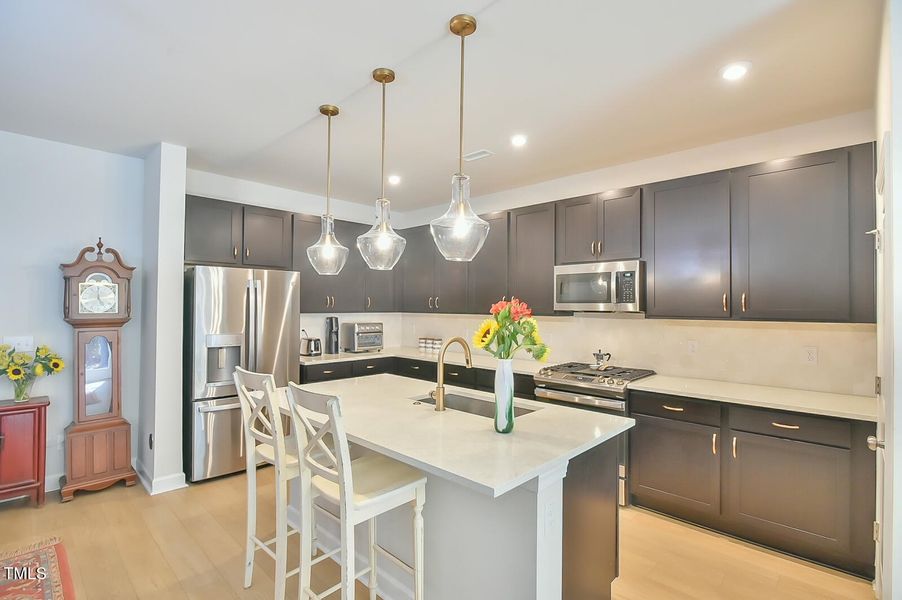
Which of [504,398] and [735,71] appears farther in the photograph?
[735,71]

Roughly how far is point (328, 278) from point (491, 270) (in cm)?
173

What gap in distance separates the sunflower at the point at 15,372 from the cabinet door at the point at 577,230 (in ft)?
13.3

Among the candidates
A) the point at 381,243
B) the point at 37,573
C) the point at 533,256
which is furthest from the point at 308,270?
the point at 37,573

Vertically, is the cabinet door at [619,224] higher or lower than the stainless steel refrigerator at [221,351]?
higher

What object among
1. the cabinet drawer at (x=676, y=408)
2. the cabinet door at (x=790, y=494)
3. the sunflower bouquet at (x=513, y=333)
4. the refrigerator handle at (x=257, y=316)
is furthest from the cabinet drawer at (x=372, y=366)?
the cabinet door at (x=790, y=494)

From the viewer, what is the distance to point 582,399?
3328mm

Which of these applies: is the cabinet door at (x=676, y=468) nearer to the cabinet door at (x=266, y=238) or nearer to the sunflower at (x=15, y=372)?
the cabinet door at (x=266, y=238)

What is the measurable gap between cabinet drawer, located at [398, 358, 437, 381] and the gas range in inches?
51.9

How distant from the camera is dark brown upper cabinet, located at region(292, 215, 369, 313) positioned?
4.54 m

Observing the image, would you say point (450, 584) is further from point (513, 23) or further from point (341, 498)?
point (513, 23)

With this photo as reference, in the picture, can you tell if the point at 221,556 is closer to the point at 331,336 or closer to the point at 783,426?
the point at 331,336

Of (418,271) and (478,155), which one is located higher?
(478,155)

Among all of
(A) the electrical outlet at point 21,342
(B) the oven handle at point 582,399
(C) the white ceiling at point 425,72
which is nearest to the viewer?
(C) the white ceiling at point 425,72

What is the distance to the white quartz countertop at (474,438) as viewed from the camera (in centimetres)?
150
